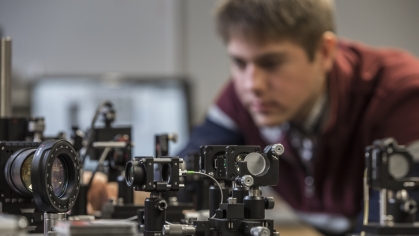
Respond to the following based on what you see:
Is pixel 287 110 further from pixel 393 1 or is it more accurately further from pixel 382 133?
pixel 393 1

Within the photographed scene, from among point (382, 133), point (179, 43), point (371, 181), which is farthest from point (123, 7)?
point (371, 181)

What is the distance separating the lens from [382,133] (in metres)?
2.94

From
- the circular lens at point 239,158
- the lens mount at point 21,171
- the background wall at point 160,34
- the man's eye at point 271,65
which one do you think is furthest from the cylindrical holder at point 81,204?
the background wall at point 160,34

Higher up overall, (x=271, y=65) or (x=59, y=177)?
(x=271, y=65)

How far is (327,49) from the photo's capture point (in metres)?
3.11

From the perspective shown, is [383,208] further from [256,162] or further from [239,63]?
[239,63]

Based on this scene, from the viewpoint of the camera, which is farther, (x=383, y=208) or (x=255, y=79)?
(x=255, y=79)

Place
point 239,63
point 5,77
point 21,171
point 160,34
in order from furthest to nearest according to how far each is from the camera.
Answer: point 160,34 < point 239,63 < point 5,77 < point 21,171

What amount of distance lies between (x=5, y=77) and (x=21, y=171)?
0.79 m

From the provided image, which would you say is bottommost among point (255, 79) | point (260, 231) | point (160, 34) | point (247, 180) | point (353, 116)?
point (260, 231)

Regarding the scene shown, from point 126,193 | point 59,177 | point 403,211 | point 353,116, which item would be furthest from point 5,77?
point 353,116

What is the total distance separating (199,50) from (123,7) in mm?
666

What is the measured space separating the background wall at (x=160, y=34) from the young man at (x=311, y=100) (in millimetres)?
1516

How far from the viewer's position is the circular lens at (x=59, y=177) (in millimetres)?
1489
